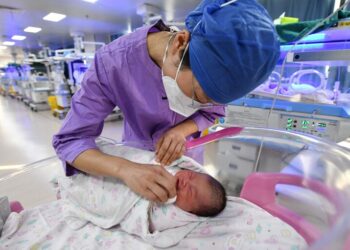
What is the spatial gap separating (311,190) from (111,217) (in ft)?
2.51

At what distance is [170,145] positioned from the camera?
83 cm

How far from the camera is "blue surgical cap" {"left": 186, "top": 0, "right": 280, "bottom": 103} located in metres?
0.51

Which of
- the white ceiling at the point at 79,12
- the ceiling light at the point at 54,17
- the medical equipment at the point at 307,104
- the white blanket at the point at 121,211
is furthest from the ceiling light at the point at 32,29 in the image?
the white blanket at the point at 121,211

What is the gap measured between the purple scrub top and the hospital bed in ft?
0.74

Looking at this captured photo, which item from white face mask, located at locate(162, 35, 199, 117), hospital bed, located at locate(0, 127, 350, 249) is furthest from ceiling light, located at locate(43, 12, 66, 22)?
white face mask, located at locate(162, 35, 199, 117)

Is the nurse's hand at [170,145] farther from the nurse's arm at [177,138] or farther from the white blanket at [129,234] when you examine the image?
the white blanket at [129,234]

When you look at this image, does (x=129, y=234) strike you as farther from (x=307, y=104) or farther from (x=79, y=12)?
(x=79, y=12)

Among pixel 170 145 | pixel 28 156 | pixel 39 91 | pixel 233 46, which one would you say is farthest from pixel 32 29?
pixel 233 46

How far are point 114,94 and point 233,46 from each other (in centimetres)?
40

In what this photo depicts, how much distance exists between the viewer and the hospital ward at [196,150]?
1.80ft

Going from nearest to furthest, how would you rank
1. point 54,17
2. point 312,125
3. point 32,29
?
point 312,125, point 54,17, point 32,29

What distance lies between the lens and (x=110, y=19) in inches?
229

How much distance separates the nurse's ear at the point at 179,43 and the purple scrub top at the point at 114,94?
0.38ft

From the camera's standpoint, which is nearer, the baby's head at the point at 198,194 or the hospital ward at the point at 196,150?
the hospital ward at the point at 196,150
